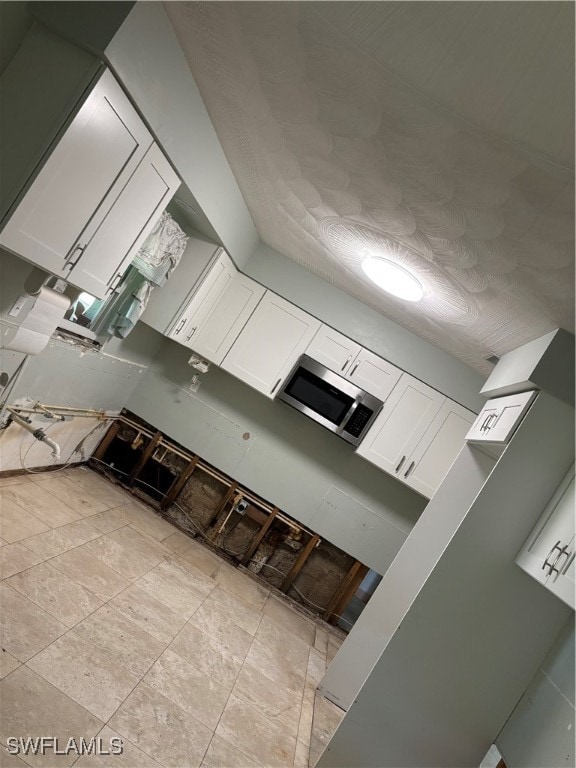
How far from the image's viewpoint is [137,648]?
3.20 m

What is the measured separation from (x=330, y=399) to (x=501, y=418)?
2.01 m

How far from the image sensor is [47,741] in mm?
2275

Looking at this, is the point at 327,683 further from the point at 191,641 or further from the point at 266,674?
the point at 191,641

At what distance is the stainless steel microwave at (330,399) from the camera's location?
17.1ft

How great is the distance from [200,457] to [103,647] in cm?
280

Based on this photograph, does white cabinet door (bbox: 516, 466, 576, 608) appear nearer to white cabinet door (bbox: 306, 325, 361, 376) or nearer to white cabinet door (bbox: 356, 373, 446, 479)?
white cabinet door (bbox: 356, 373, 446, 479)

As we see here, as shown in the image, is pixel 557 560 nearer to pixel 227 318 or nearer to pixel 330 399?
pixel 330 399

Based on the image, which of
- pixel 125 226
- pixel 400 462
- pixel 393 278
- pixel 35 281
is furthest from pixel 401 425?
pixel 35 281

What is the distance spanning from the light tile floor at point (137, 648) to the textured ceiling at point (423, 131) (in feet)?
8.17

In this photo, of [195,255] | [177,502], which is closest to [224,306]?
[195,255]

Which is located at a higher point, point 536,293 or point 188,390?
point 536,293

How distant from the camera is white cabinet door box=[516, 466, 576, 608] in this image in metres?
2.40

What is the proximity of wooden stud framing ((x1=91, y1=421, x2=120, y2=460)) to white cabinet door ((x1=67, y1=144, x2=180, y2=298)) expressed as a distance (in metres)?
2.66

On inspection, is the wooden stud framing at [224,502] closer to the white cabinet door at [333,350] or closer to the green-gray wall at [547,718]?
the white cabinet door at [333,350]
